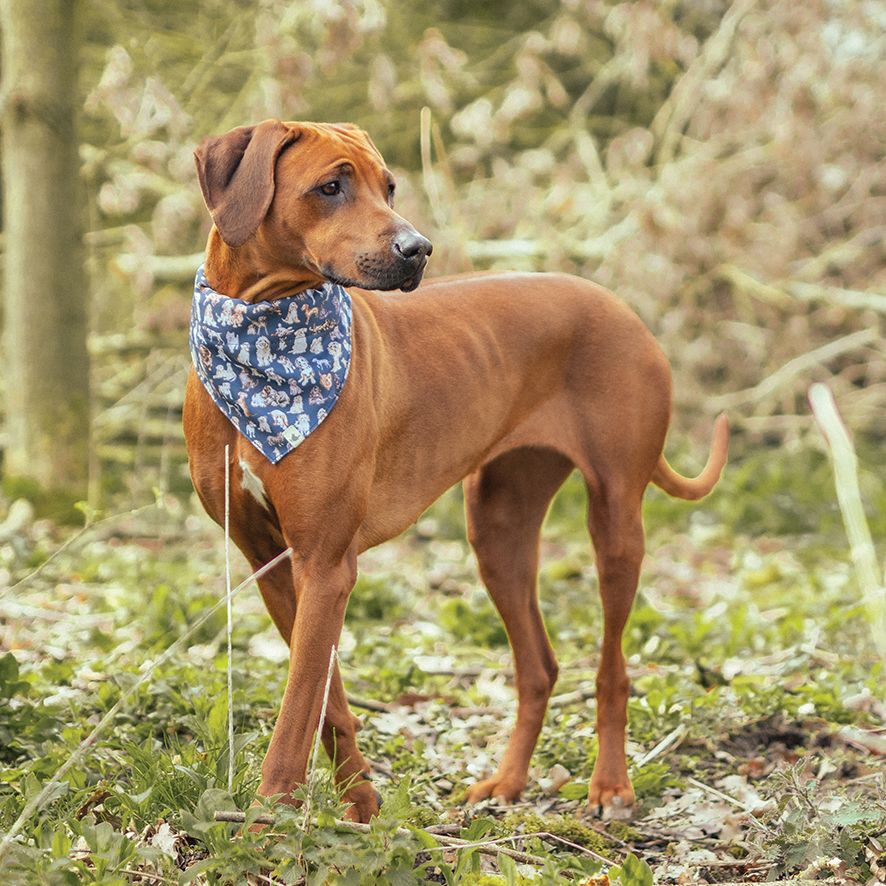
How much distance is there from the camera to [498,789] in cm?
368

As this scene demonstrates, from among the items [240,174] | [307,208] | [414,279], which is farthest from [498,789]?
[240,174]

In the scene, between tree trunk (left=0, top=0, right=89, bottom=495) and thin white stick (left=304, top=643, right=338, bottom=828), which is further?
tree trunk (left=0, top=0, right=89, bottom=495)

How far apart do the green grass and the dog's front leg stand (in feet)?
0.29

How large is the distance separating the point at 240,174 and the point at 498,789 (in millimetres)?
1944

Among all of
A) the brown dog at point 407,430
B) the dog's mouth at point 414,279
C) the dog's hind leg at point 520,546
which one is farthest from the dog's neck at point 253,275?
the dog's hind leg at point 520,546

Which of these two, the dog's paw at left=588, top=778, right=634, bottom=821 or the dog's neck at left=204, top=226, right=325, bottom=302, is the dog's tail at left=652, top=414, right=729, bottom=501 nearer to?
the dog's paw at left=588, top=778, right=634, bottom=821

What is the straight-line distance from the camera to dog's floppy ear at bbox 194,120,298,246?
2895 millimetres

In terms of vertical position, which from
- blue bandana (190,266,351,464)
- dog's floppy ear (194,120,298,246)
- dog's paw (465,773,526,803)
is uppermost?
dog's floppy ear (194,120,298,246)

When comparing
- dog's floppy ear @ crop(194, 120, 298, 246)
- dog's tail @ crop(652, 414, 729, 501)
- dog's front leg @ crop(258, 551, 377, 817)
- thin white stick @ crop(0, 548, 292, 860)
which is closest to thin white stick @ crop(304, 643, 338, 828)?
dog's front leg @ crop(258, 551, 377, 817)

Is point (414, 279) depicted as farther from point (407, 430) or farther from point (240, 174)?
point (407, 430)

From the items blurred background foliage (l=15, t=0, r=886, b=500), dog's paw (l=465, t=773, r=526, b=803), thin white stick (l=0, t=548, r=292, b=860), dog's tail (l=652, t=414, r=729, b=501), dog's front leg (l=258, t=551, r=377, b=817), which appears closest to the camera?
thin white stick (l=0, t=548, r=292, b=860)

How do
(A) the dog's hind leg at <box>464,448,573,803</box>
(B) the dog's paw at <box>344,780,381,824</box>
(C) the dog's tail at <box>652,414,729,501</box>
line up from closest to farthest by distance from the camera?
(B) the dog's paw at <box>344,780,381,824</box> → (A) the dog's hind leg at <box>464,448,573,803</box> → (C) the dog's tail at <box>652,414,729,501</box>

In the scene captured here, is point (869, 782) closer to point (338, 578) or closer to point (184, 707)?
point (338, 578)

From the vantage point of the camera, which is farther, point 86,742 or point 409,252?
point 409,252
